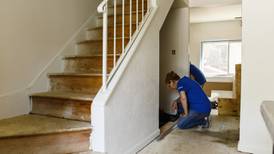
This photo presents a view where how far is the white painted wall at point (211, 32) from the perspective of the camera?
23.9 feet

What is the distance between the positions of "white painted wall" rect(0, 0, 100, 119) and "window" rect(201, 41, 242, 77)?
18.5ft

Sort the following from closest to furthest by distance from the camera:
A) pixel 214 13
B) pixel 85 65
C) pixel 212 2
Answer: pixel 85 65 < pixel 212 2 < pixel 214 13

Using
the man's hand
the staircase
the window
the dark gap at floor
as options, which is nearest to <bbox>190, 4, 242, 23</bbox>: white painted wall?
the window

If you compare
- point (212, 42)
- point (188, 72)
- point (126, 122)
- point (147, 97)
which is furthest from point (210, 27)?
point (126, 122)

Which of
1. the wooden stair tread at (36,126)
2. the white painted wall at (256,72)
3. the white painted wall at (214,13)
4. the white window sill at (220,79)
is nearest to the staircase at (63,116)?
the wooden stair tread at (36,126)

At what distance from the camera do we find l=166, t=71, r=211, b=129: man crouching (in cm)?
342

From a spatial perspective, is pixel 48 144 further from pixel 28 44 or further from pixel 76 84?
pixel 28 44

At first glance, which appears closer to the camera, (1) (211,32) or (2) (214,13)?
(2) (214,13)

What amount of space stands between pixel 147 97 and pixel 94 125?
94cm

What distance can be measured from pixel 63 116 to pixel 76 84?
412mm

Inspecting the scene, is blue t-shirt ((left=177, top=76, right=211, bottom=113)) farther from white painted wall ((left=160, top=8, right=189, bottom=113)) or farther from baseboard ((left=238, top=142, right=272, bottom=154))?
baseboard ((left=238, top=142, right=272, bottom=154))

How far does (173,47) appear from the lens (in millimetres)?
4125

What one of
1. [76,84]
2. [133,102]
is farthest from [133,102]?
[76,84]

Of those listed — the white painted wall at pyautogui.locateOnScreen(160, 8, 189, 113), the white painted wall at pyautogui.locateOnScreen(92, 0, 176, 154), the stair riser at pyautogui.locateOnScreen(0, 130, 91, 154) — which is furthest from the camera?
the white painted wall at pyautogui.locateOnScreen(160, 8, 189, 113)
